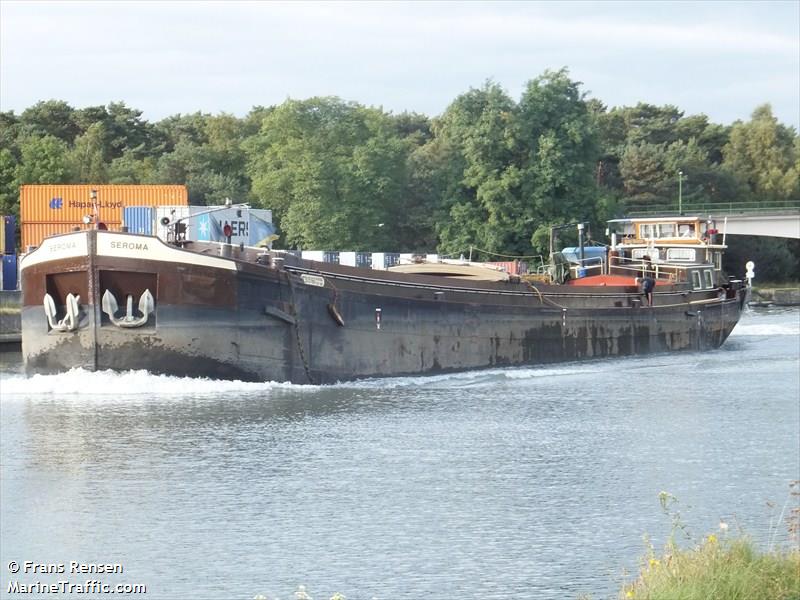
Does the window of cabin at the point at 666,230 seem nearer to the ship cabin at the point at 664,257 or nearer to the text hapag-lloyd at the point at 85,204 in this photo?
the ship cabin at the point at 664,257

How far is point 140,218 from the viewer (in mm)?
56719

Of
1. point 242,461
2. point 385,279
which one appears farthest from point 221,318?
point 242,461

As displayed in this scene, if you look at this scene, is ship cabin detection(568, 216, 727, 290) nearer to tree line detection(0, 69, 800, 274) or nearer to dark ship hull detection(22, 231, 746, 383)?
dark ship hull detection(22, 231, 746, 383)

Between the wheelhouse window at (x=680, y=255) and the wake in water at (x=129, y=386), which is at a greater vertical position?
the wheelhouse window at (x=680, y=255)

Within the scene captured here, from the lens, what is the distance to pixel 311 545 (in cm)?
1627

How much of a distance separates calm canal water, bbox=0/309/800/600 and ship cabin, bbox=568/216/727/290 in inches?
446

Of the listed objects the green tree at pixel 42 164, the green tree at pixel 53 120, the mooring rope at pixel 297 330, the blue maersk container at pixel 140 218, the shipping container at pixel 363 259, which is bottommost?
the mooring rope at pixel 297 330

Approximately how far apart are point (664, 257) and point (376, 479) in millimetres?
27454

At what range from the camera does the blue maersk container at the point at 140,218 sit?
56250 mm

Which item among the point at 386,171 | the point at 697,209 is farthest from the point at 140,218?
the point at 697,209

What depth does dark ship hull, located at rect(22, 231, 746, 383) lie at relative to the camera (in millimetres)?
27406

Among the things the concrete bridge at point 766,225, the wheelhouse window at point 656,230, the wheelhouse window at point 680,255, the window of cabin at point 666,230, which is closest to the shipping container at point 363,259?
the wheelhouse window at point 656,230

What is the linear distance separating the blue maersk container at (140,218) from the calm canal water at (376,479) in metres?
27.2

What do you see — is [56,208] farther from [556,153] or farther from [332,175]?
[556,153]
